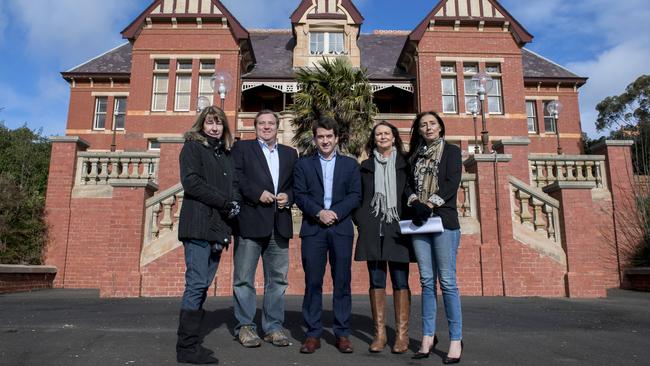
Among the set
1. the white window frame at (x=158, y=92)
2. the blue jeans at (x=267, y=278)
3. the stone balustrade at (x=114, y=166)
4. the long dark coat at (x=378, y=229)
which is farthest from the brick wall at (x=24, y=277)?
the white window frame at (x=158, y=92)

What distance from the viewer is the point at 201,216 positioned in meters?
3.60

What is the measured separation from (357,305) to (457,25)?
16.7 metres

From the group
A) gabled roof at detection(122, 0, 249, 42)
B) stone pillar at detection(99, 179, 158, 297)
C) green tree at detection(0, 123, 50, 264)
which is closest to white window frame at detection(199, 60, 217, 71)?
gabled roof at detection(122, 0, 249, 42)

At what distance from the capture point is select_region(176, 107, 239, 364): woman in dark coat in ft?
11.3

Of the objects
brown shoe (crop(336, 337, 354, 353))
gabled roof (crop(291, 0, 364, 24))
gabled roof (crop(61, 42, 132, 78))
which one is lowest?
brown shoe (crop(336, 337, 354, 353))

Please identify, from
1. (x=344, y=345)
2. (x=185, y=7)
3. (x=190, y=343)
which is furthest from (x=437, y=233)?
(x=185, y=7)

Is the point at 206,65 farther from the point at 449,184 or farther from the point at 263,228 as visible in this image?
the point at 449,184

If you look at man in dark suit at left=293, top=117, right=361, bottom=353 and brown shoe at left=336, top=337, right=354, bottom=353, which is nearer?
brown shoe at left=336, top=337, right=354, bottom=353

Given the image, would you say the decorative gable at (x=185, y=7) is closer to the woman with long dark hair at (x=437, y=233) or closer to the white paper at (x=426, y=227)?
the woman with long dark hair at (x=437, y=233)

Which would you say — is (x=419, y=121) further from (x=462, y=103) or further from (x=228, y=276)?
(x=462, y=103)

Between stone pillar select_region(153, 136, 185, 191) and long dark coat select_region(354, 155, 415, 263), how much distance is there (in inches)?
342

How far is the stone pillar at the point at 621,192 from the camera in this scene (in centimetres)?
1122

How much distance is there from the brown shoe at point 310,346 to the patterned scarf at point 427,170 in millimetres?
1484

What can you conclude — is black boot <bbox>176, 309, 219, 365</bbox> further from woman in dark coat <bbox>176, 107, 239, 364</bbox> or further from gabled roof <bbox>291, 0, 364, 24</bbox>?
gabled roof <bbox>291, 0, 364, 24</bbox>
